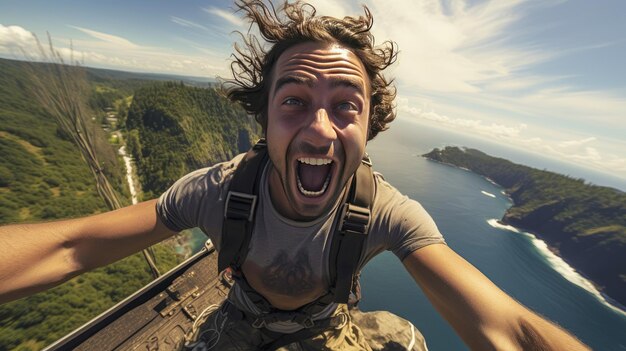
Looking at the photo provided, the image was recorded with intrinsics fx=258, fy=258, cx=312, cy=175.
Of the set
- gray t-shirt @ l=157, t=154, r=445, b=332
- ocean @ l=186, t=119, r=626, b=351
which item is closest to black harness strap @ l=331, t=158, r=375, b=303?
gray t-shirt @ l=157, t=154, r=445, b=332

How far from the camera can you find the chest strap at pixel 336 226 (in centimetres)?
265

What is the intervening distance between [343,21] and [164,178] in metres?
85.1

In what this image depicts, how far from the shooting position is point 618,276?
6038 centimetres

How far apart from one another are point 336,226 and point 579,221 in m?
111

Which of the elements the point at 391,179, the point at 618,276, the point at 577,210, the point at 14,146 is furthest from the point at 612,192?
the point at 14,146

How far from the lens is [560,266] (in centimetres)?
6731

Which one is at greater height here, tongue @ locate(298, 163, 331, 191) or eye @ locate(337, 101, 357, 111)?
eye @ locate(337, 101, 357, 111)

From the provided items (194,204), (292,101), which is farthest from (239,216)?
(292,101)

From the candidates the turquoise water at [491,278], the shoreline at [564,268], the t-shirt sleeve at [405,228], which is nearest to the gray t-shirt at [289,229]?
the t-shirt sleeve at [405,228]

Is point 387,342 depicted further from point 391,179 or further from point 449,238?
point 391,179

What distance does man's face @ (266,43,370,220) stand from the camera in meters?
2.51

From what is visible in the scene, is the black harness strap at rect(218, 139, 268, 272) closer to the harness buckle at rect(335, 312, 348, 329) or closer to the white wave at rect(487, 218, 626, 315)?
the harness buckle at rect(335, 312, 348, 329)

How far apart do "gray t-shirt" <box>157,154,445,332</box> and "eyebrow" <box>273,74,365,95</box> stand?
116 centimetres

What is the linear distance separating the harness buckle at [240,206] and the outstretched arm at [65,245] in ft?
2.37
